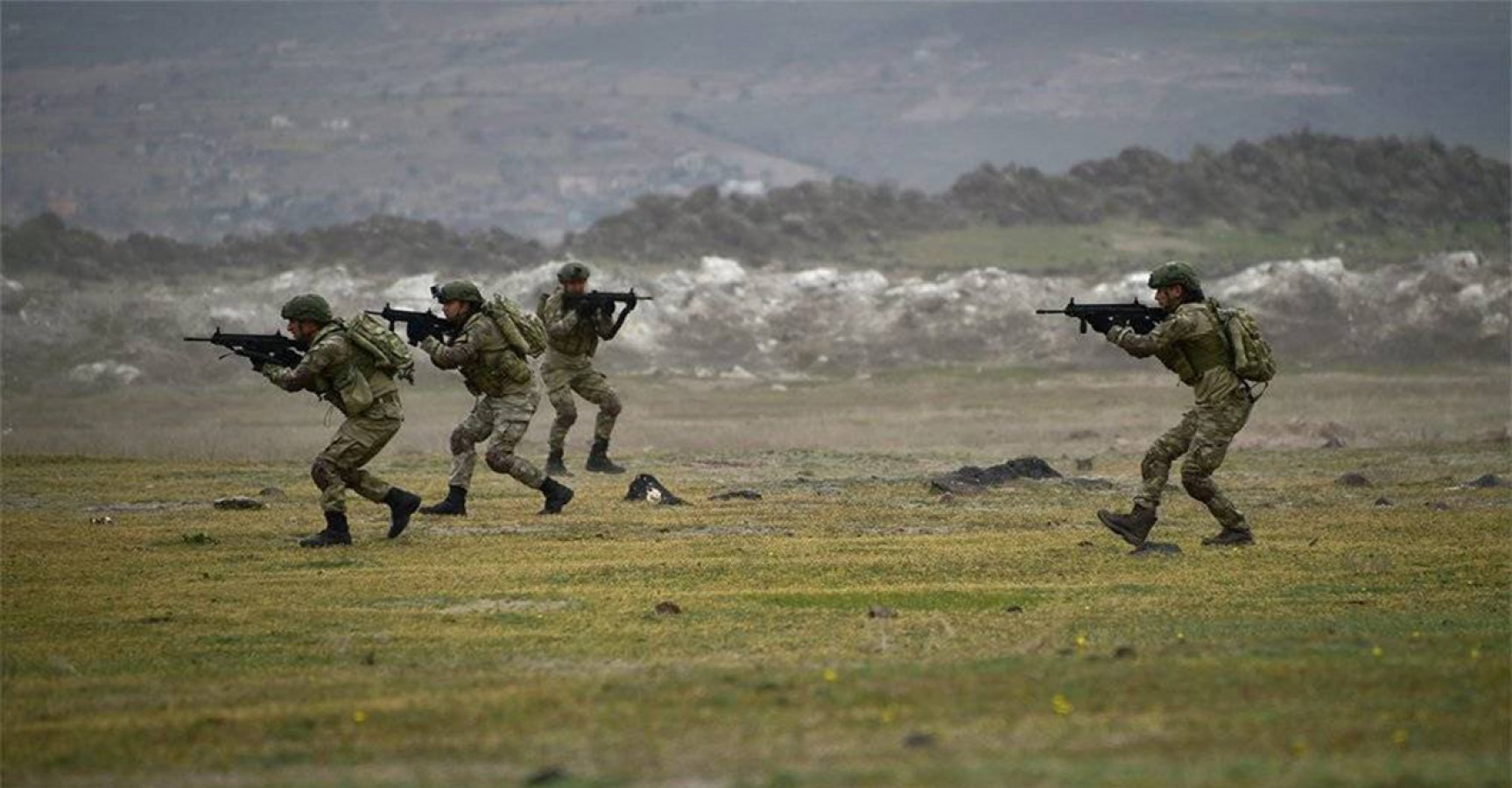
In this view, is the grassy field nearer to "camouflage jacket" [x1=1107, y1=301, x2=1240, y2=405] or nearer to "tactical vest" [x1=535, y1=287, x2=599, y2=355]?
"camouflage jacket" [x1=1107, y1=301, x2=1240, y2=405]

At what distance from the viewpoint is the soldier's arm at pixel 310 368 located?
21.5 m

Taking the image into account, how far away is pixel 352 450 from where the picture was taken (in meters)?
22.0

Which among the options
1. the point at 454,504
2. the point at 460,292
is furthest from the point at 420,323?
the point at 454,504

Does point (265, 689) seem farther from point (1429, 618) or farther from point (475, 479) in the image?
point (475, 479)

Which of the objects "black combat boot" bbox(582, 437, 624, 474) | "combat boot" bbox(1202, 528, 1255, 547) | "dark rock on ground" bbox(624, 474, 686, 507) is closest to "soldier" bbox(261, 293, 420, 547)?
"dark rock on ground" bbox(624, 474, 686, 507)

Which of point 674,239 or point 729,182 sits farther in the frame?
point 729,182

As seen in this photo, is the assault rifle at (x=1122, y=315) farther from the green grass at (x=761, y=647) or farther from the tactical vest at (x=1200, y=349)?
the green grass at (x=761, y=647)

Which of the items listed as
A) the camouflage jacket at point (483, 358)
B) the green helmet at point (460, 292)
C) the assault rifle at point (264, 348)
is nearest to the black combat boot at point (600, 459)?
the camouflage jacket at point (483, 358)

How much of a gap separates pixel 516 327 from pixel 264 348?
2.62 metres

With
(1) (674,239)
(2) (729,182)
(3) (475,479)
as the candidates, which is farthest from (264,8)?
(3) (475,479)

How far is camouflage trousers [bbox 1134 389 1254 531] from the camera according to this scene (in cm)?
2100

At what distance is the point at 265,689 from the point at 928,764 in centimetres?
426

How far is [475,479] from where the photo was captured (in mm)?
30062

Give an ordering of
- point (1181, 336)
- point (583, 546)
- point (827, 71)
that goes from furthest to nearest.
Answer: point (827, 71)
point (583, 546)
point (1181, 336)
